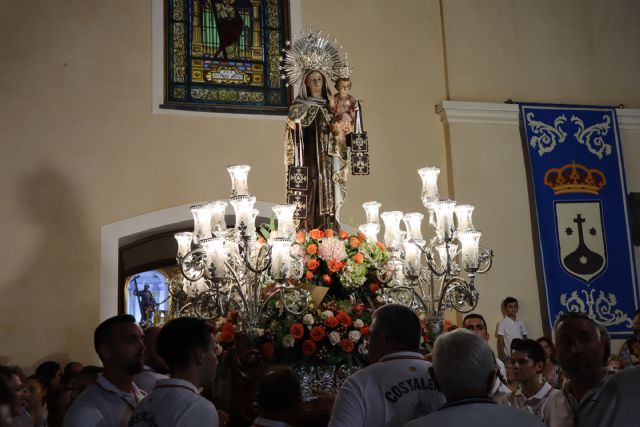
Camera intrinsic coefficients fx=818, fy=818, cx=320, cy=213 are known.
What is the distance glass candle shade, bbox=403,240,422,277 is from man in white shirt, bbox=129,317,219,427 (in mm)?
2936

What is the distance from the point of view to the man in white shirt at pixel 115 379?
3420 mm

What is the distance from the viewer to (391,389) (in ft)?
10.8

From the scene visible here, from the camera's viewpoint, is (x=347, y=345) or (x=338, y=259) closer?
(x=347, y=345)

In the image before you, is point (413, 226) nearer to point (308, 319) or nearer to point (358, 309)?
point (358, 309)

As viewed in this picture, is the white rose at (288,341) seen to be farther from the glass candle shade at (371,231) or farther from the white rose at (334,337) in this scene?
the glass candle shade at (371,231)

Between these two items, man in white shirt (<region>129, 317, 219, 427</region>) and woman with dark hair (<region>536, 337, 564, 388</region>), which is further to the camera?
woman with dark hair (<region>536, 337, 564, 388</region>)

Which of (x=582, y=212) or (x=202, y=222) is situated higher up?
(x=582, y=212)

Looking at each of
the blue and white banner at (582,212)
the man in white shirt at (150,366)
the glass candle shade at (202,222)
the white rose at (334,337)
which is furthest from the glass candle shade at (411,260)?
the blue and white banner at (582,212)

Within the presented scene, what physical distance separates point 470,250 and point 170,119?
13.9ft

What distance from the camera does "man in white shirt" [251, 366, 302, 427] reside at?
3.27 meters

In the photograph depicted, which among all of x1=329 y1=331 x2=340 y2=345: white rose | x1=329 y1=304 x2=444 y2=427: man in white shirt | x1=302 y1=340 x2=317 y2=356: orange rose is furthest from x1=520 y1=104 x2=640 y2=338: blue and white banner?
x1=329 y1=304 x2=444 y2=427: man in white shirt

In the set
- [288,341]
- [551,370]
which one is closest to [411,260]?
[288,341]

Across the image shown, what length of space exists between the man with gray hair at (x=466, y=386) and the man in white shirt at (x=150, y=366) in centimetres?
200

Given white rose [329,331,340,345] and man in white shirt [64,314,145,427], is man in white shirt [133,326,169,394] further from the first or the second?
white rose [329,331,340,345]
